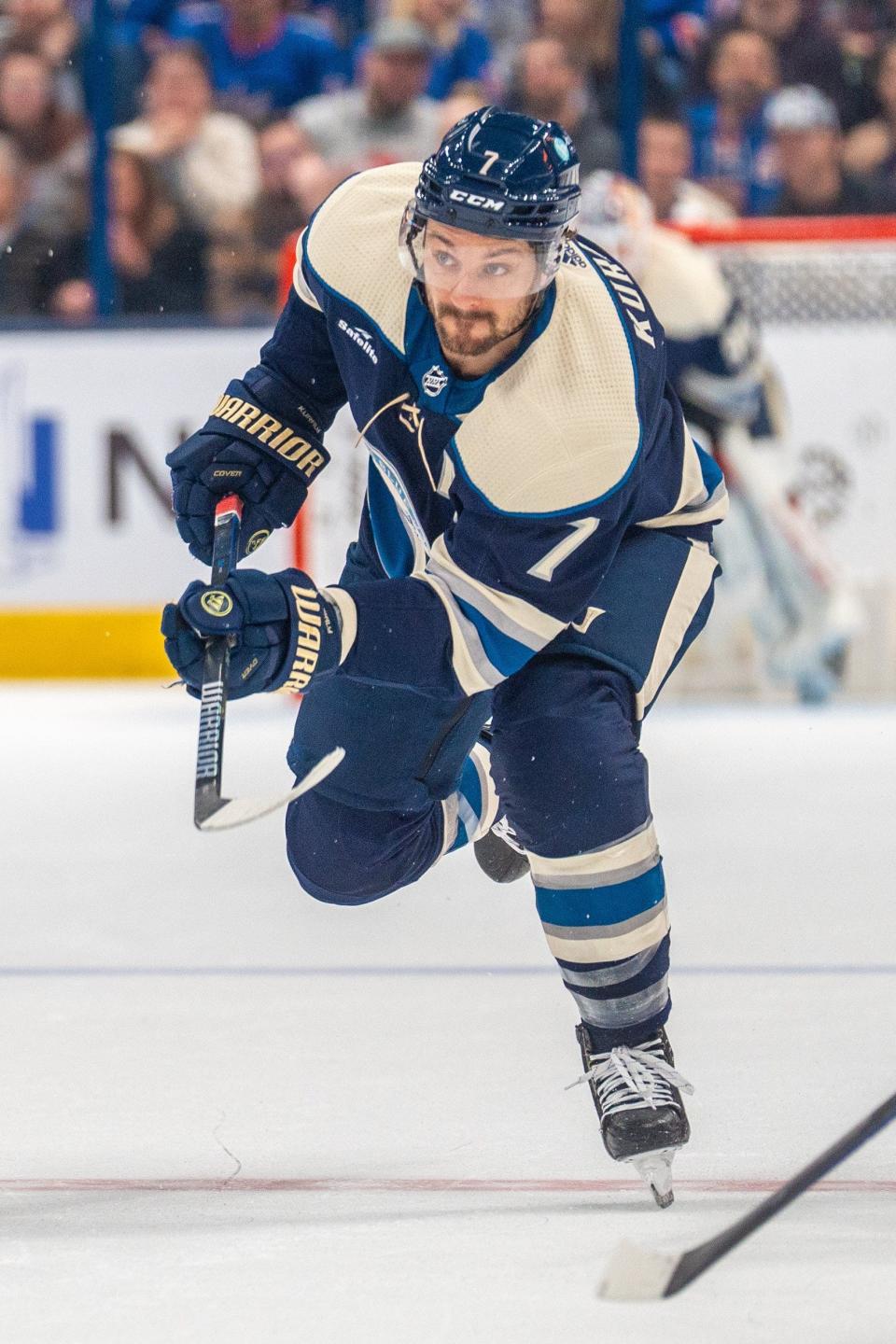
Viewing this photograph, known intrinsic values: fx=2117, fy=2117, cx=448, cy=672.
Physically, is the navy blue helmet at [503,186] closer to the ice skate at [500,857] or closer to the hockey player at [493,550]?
the hockey player at [493,550]

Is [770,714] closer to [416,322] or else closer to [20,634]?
[20,634]

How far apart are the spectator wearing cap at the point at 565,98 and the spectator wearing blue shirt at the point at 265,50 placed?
0.63 metres

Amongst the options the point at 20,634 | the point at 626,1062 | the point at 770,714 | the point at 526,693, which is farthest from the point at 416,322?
the point at 20,634

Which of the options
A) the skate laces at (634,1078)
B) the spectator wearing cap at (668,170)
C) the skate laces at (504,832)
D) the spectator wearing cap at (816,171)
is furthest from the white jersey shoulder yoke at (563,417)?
the spectator wearing cap at (816,171)

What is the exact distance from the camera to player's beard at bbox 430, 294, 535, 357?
198 centimetres

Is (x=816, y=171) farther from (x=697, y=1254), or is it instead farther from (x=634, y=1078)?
(x=697, y=1254)

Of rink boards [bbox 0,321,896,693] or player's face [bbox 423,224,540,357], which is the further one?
rink boards [bbox 0,321,896,693]

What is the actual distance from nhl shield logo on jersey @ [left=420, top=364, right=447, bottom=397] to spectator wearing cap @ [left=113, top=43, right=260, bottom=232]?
392 centimetres

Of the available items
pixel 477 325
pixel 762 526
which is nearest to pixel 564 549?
pixel 477 325

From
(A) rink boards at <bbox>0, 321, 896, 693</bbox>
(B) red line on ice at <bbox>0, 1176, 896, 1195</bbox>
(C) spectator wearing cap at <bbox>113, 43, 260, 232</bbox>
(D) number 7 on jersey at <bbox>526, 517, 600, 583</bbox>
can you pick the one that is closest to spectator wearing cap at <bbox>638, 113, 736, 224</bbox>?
(A) rink boards at <bbox>0, 321, 896, 693</bbox>

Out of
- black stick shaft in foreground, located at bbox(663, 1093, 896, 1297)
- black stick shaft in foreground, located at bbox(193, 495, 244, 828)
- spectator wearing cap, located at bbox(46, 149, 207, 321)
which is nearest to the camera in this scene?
black stick shaft in foreground, located at bbox(663, 1093, 896, 1297)

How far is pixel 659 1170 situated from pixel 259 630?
2.14ft

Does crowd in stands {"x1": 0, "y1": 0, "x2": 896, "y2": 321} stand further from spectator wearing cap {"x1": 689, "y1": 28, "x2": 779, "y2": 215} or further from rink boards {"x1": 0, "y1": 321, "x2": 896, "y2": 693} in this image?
rink boards {"x1": 0, "y1": 321, "x2": 896, "y2": 693}

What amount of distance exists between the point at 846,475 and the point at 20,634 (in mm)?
2197
